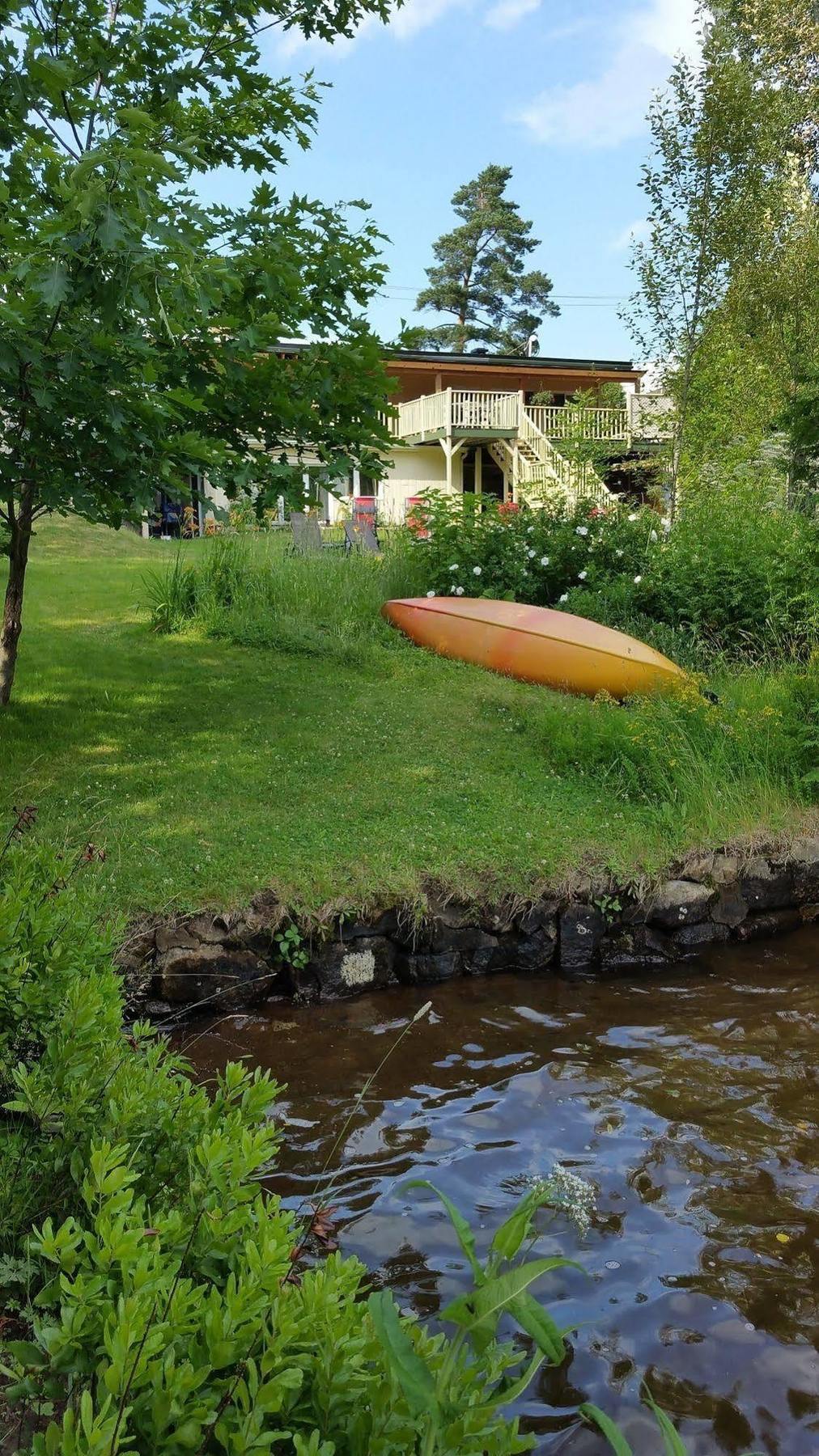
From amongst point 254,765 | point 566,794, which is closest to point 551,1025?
point 566,794

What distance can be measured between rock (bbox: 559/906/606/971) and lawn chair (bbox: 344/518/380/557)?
8382 mm

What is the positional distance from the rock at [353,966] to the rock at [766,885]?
249cm

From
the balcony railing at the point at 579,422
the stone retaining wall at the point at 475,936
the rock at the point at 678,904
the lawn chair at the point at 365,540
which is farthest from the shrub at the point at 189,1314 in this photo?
the balcony railing at the point at 579,422

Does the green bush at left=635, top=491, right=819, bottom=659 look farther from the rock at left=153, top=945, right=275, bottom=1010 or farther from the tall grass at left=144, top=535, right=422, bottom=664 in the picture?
the rock at left=153, top=945, right=275, bottom=1010

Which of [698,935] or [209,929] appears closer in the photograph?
[209,929]

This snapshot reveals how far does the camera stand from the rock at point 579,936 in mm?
6234

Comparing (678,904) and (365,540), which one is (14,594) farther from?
(365,540)

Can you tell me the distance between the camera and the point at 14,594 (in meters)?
7.55

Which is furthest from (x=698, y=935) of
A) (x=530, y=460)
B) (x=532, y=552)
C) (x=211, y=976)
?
(x=530, y=460)

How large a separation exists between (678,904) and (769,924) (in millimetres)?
799

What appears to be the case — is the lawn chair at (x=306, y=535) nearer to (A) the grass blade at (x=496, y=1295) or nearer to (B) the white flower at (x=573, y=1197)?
(B) the white flower at (x=573, y=1197)

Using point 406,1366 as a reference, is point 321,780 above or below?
below

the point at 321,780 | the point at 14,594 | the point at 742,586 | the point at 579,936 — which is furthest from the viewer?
the point at 742,586

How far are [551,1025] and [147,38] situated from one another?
6.26 m
